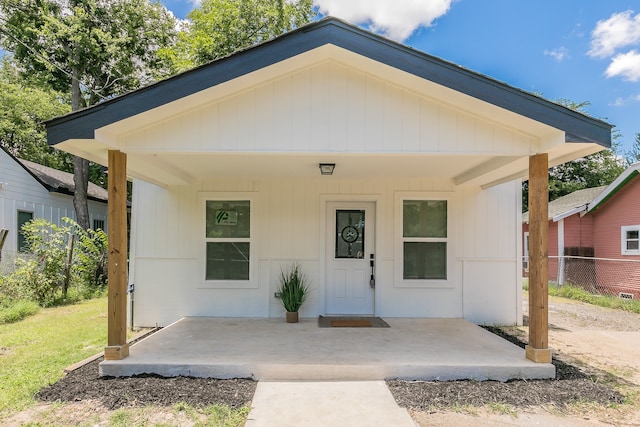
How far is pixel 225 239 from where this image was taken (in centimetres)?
632

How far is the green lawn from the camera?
364 cm

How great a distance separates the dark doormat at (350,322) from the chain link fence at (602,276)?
21.4ft

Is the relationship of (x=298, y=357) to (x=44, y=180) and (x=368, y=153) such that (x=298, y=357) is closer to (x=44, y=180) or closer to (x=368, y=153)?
(x=368, y=153)

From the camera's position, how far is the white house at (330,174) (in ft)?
12.1

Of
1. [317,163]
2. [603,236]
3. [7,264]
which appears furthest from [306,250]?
[603,236]

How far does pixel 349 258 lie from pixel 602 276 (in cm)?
919

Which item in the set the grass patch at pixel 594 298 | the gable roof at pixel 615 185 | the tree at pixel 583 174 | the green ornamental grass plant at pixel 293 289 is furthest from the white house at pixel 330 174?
the tree at pixel 583 174

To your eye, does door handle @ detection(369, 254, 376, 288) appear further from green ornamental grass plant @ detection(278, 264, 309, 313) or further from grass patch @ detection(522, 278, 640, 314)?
grass patch @ detection(522, 278, 640, 314)

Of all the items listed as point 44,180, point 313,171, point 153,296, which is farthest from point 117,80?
point 313,171

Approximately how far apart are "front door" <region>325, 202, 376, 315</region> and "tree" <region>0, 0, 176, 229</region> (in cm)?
958

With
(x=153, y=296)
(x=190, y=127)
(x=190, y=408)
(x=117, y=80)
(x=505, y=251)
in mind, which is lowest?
(x=190, y=408)

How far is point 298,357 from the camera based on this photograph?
414 cm

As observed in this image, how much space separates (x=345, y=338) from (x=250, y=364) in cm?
140

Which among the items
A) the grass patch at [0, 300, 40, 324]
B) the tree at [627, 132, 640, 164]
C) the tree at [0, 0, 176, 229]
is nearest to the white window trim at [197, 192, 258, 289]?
the grass patch at [0, 300, 40, 324]
